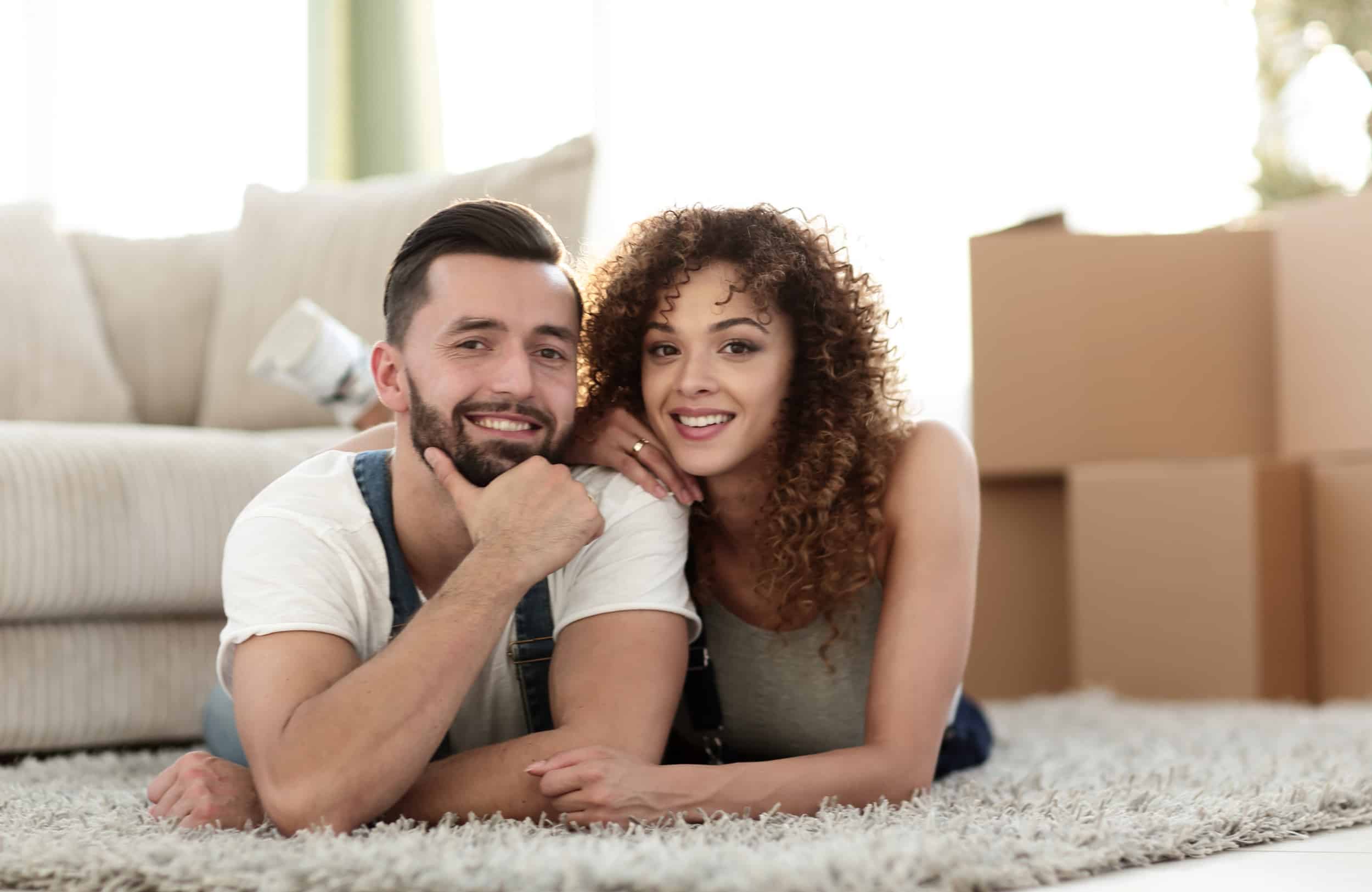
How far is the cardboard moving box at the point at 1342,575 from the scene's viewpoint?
2537mm

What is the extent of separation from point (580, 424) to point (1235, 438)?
180 centimetres

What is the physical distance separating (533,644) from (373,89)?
2.95m

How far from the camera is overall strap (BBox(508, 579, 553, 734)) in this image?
4.55ft

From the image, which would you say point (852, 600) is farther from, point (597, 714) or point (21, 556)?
point (21, 556)

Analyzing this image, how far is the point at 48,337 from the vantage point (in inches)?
92.7

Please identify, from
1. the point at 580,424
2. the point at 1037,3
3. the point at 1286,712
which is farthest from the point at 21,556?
the point at 1037,3

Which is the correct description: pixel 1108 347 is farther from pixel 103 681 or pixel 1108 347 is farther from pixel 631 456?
pixel 103 681

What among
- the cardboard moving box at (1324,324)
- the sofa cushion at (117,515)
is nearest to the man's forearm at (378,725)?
the sofa cushion at (117,515)

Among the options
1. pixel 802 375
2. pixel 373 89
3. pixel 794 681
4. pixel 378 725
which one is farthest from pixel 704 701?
pixel 373 89

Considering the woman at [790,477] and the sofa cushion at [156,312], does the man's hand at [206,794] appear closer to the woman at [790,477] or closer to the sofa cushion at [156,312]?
the woman at [790,477]

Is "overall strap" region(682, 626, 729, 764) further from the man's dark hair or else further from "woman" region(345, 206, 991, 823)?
the man's dark hair

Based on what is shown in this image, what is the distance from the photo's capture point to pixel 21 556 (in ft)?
5.57


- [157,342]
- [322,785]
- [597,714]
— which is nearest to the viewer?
[322,785]

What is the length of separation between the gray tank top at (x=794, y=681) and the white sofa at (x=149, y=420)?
2.38 ft
